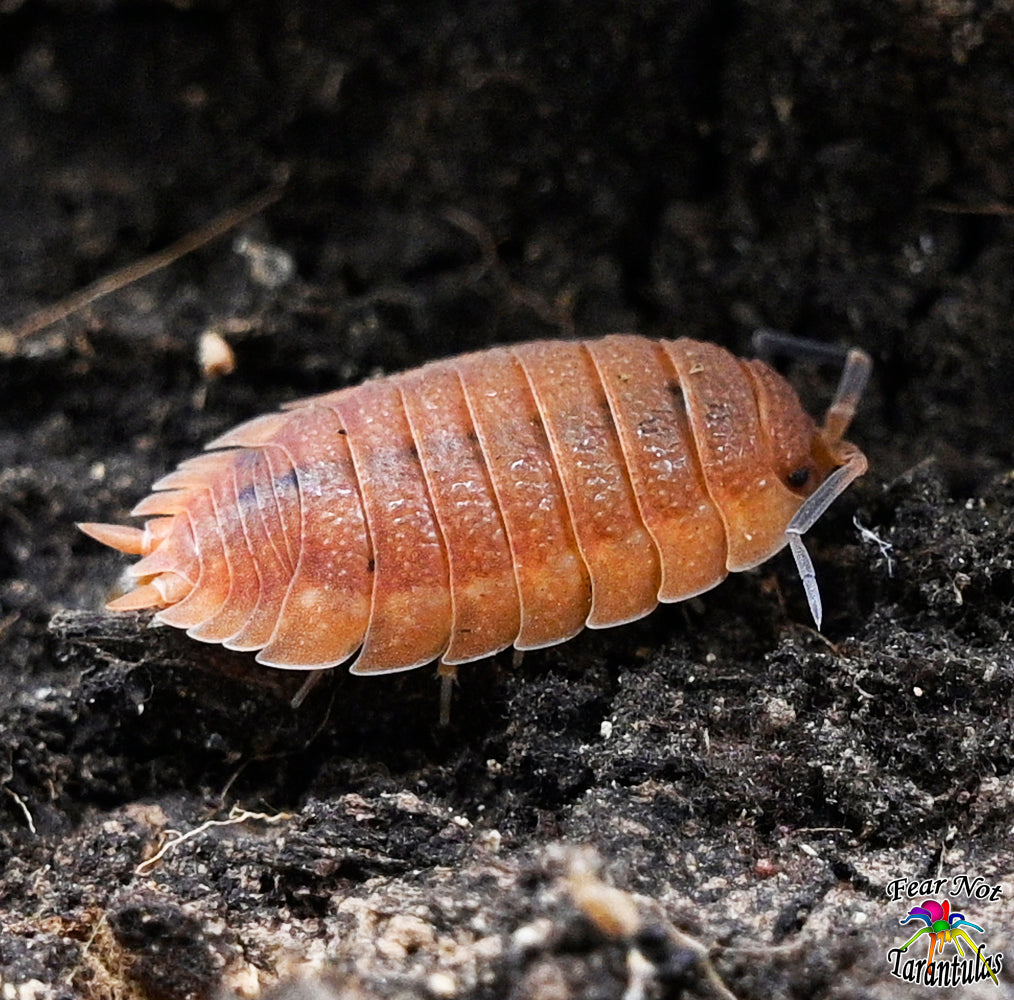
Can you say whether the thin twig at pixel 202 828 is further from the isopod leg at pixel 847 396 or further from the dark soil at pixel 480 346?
the isopod leg at pixel 847 396

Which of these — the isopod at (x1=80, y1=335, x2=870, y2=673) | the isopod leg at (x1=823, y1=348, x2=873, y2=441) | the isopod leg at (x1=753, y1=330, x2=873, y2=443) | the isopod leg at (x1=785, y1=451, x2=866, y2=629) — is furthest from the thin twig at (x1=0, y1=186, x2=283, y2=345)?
the isopod leg at (x1=785, y1=451, x2=866, y2=629)

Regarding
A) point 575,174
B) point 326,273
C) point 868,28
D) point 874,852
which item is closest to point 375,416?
point 326,273

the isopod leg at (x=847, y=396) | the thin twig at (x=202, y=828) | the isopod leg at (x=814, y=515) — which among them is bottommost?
the thin twig at (x=202, y=828)

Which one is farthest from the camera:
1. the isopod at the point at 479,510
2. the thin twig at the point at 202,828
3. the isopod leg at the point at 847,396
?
the isopod leg at the point at 847,396

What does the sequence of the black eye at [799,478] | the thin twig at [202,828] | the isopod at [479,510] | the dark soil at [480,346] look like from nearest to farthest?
the dark soil at [480,346]
the thin twig at [202,828]
the isopod at [479,510]
the black eye at [799,478]

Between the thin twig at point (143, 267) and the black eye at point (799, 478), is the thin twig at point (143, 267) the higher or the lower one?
the higher one

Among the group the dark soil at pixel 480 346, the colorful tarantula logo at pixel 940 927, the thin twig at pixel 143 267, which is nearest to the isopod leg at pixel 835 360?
the dark soil at pixel 480 346

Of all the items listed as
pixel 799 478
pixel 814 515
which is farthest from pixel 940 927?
pixel 799 478

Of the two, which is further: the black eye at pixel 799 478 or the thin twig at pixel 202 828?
the black eye at pixel 799 478
